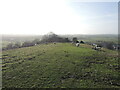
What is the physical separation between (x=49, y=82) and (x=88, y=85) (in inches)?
174

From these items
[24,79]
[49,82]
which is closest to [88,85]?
[49,82]

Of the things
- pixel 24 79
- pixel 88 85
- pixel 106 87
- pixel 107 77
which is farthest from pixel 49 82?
pixel 107 77

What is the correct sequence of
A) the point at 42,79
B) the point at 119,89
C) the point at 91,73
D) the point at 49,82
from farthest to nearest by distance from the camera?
the point at 91,73 < the point at 42,79 < the point at 49,82 < the point at 119,89

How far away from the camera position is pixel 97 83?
967 cm

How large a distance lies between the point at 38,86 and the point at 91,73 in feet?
24.0

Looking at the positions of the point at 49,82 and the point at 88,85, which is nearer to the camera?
the point at 88,85

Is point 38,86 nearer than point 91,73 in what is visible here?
Yes

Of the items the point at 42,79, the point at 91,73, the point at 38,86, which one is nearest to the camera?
the point at 38,86

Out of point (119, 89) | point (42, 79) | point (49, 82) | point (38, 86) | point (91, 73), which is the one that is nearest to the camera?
point (119, 89)

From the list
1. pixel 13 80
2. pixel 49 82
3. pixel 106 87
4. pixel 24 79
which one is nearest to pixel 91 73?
pixel 106 87

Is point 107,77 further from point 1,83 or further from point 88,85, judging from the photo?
point 1,83

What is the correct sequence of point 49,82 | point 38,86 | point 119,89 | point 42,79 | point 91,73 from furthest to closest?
point 91,73
point 42,79
point 49,82
point 38,86
point 119,89

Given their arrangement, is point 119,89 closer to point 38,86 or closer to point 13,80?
point 38,86

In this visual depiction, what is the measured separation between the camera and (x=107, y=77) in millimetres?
10812
